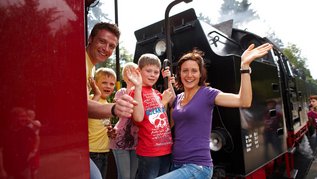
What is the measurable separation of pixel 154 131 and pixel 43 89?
1.26m

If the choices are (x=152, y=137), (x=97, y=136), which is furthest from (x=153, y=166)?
(x=97, y=136)

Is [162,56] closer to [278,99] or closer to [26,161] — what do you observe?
[278,99]

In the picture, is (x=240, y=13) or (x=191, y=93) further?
(x=240, y=13)

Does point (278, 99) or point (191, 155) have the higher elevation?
point (278, 99)

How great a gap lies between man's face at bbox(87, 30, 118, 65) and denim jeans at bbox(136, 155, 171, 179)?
827 millimetres

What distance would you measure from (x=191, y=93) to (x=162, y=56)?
1.58 metres

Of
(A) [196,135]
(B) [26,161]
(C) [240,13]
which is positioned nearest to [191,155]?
(A) [196,135]

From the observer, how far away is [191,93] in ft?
6.57

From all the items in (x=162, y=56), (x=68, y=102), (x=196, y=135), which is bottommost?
(x=196, y=135)

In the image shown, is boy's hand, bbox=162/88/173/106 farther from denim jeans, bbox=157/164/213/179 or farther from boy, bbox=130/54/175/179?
denim jeans, bbox=157/164/213/179

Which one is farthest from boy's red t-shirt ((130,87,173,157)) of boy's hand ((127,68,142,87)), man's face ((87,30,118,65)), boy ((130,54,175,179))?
boy's hand ((127,68,142,87))

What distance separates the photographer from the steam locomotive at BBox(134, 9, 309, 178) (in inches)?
107

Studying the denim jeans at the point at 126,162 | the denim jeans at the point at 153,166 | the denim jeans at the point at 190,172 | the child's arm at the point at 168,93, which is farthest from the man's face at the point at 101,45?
the denim jeans at the point at 126,162

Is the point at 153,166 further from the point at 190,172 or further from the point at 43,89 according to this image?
the point at 43,89
